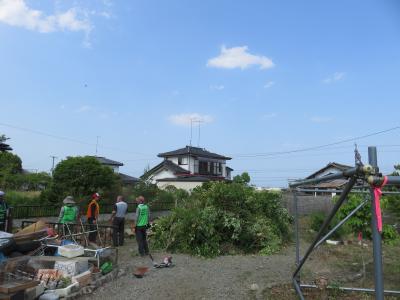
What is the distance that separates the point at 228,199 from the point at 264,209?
72.4 inches

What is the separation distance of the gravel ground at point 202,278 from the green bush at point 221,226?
709mm

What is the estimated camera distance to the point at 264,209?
1463cm

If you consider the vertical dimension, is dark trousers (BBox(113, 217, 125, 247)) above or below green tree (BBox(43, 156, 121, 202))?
below

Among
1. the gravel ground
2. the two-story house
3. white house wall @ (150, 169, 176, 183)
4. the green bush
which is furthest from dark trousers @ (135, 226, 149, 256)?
white house wall @ (150, 169, 176, 183)

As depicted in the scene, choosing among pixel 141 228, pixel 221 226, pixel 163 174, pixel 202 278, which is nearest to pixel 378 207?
pixel 202 278

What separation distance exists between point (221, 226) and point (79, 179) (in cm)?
1239

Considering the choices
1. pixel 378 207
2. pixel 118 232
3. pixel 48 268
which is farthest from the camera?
pixel 118 232

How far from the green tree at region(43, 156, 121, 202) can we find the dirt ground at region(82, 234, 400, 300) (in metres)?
11.2

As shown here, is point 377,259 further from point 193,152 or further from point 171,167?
point 193,152

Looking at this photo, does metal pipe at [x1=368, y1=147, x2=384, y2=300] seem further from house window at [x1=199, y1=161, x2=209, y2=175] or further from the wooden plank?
house window at [x1=199, y1=161, x2=209, y2=175]

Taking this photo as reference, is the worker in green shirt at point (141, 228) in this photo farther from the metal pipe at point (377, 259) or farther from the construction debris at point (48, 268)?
the metal pipe at point (377, 259)

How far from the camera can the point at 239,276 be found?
8852 millimetres

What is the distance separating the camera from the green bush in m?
12.1

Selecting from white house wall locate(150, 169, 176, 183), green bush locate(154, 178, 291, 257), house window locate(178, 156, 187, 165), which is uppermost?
house window locate(178, 156, 187, 165)
